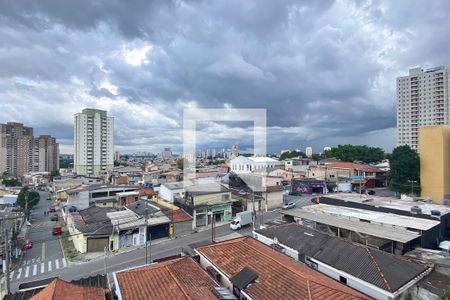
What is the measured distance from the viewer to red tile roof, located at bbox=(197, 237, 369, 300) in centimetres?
761

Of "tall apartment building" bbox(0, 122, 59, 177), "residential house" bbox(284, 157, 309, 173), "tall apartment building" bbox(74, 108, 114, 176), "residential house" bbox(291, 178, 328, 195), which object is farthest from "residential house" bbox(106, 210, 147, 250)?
"tall apartment building" bbox(0, 122, 59, 177)

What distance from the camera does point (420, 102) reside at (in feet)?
183

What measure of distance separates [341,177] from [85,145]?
5709 centimetres

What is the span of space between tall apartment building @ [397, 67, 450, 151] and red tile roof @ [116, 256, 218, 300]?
62.2 metres

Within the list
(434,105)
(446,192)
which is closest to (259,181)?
(446,192)

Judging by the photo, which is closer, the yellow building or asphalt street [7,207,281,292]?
asphalt street [7,207,281,292]

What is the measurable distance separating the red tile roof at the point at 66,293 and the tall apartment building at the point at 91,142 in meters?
58.5

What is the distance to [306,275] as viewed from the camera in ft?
27.6

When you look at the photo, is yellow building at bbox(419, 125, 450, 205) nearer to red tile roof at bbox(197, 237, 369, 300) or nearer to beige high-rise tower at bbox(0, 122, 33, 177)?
red tile roof at bbox(197, 237, 369, 300)

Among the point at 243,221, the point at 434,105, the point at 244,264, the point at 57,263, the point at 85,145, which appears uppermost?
the point at 434,105

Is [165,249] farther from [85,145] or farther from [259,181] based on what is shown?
[85,145]

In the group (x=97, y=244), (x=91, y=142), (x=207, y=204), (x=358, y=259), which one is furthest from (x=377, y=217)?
(x=91, y=142)

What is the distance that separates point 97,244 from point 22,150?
75884 millimetres

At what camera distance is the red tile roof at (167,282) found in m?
7.80
